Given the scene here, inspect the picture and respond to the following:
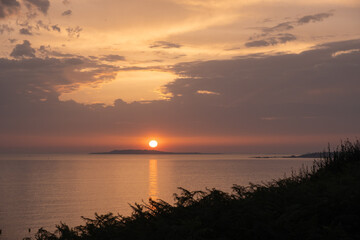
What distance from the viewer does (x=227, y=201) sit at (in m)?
9.96

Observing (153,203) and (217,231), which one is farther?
(153,203)

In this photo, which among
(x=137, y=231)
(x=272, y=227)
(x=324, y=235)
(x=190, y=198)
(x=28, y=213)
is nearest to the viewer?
(x=324, y=235)

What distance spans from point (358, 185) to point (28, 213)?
257 feet

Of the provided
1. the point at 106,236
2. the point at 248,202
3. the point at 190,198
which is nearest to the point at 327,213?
the point at 248,202

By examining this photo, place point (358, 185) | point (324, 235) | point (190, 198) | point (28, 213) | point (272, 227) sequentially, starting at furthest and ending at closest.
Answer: point (28, 213), point (190, 198), point (358, 185), point (272, 227), point (324, 235)

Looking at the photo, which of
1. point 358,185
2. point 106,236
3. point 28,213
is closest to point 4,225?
point 28,213

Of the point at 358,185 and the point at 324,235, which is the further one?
the point at 358,185

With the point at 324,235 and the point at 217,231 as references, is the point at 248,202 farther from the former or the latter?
the point at 324,235

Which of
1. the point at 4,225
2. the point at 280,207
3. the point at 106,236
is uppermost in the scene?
the point at 280,207

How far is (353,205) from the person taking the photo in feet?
29.8

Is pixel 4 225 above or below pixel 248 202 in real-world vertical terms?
below

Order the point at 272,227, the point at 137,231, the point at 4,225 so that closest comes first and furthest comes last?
1. the point at 272,227
2. the point at 137,231
3. the point at 4,225

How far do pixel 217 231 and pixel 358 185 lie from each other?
12.9ft

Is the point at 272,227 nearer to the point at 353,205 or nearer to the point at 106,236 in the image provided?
the point at 353,205
